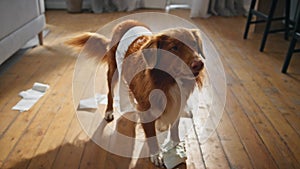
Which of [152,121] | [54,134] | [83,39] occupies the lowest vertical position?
[54,134]

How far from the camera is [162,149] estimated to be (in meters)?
1.27

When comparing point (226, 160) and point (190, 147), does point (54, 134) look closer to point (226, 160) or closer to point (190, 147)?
point (190, 147)

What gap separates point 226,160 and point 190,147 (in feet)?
0.57

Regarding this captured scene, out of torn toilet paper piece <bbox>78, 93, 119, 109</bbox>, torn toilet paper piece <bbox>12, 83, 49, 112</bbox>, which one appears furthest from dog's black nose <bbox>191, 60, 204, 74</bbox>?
torn toilet paper piece <bbox>12, 83, 49, 112</bbox>

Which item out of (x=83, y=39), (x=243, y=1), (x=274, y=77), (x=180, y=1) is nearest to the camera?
(x=83, y=39)

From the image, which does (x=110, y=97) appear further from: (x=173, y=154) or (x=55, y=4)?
(x=55, y=4)

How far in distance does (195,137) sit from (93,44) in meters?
0.71

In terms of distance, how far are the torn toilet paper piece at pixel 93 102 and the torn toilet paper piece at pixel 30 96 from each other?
0.90 feet

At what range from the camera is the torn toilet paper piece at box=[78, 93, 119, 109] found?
5.30 ft

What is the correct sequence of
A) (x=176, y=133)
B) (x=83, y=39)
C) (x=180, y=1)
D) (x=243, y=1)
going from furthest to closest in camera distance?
(x=180, y=1), (x=243, y=1), (x=83, y=39), (x=176, y=133)

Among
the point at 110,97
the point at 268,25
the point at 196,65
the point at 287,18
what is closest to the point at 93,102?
the point at 110,97

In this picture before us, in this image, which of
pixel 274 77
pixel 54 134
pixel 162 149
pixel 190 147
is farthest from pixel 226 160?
pixel 274 77

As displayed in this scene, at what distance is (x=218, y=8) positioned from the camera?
4.01 meters

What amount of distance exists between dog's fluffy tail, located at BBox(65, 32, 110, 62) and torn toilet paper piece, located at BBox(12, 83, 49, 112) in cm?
44
